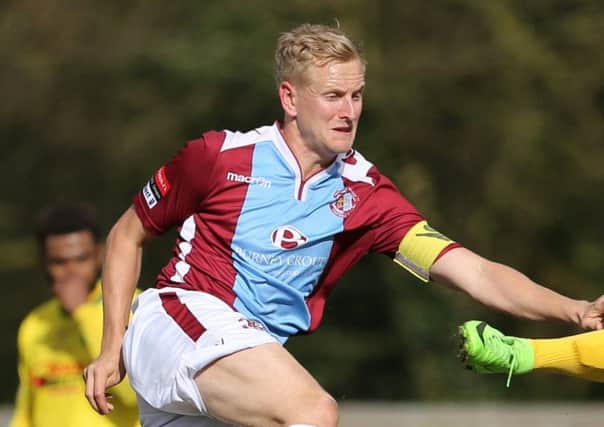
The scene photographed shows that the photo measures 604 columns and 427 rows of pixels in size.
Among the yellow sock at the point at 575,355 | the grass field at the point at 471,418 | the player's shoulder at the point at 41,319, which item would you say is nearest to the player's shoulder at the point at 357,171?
the yellow sock at the point at 575,355

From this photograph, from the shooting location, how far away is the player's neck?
4.73 m

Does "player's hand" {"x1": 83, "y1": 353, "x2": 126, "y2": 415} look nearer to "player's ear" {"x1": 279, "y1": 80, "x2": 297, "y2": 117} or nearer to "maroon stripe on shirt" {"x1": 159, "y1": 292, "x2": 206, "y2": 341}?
"maroon stripe on shirt" {"x1": 159, "y1": 292, "x2": 206, "y2": 341}

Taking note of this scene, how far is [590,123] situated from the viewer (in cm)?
1691

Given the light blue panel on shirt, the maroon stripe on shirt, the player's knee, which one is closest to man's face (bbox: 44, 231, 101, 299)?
the maroon stripe on shirt

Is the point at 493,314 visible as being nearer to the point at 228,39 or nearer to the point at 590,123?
the point at 590,123

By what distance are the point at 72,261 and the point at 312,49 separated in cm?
212

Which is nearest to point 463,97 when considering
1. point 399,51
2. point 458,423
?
point 399,51

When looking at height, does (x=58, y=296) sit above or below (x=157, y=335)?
below

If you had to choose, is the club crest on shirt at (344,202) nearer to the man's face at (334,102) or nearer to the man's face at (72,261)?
the man's face at (334,102)

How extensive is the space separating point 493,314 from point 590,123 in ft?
9.17

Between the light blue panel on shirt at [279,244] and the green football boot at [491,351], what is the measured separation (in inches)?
25.3

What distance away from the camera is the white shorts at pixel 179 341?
4223 millimetres

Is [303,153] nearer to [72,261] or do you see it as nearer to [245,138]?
[245,138]

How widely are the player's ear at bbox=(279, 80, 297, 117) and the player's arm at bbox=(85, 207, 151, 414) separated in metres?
0.66
